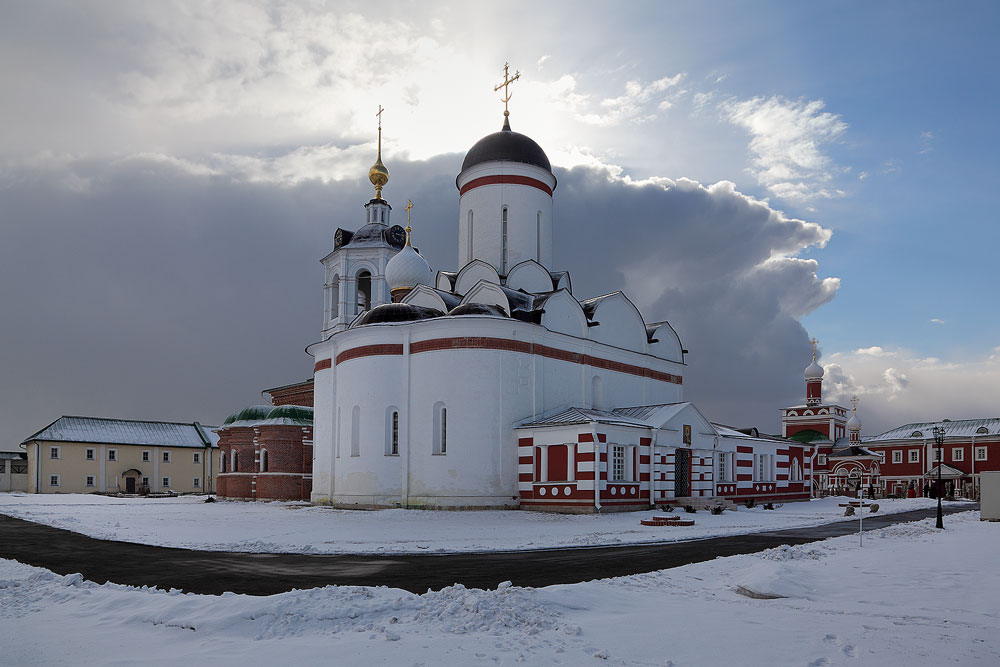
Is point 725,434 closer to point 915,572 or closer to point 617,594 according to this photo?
point 915,572

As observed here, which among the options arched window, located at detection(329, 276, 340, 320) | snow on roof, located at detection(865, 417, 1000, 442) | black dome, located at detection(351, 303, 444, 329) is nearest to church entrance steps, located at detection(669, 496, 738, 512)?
black dome, located at detection(351, 303, 444, 329)

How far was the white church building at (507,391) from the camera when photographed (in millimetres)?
28516

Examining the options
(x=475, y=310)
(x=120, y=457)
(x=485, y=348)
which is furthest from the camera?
(x=120, y=457)

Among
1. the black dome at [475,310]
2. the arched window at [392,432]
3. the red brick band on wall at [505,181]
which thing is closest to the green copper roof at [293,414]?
the arched window at [392,432]

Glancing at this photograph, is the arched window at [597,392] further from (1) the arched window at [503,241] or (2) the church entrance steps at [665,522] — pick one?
(2) the church entrance steps at [665,522]

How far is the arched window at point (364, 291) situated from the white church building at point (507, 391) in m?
7.89

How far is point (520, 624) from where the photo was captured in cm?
799

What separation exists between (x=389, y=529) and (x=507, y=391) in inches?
376

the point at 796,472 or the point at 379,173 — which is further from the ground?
the point at 379,173

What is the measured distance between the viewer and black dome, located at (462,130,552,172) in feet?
119

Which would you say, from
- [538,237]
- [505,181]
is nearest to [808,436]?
[538,237]

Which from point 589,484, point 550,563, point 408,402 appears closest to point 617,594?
point 550,563

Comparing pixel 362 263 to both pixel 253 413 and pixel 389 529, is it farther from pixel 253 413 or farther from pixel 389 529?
pixel 389 529

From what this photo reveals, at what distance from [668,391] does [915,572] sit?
85.6 ft
